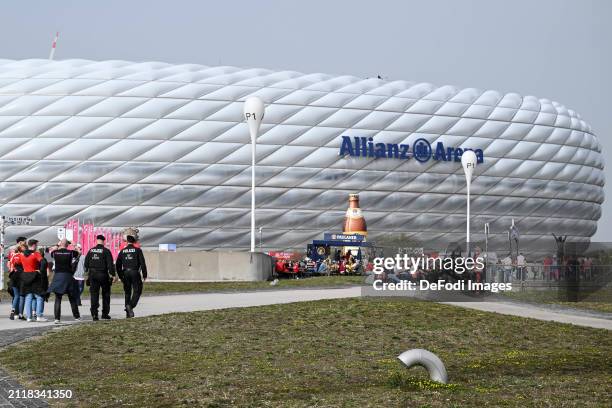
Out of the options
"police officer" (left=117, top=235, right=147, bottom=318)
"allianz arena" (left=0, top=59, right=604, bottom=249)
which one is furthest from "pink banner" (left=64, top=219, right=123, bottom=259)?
"police officer" (left=117, top=235, right=147, bottom=318)

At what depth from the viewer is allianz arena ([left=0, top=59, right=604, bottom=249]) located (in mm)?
62500

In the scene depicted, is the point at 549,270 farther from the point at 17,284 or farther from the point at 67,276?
the point at 17,284

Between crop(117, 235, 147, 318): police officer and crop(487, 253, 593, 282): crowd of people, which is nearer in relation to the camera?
crop(117, 235, 147, 318): police officer

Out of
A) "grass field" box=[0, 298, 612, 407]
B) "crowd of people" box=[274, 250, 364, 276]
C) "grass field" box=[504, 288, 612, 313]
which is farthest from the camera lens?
"crowd of people" box=[274, 250, 364, 276]

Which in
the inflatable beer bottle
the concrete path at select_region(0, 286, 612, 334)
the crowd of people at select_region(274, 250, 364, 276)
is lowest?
the concrete path at select_region(0, 286, 612, 334)

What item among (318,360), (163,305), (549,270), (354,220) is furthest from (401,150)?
(318,360)

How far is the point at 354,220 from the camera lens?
64.8 m

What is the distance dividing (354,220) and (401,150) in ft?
23.8

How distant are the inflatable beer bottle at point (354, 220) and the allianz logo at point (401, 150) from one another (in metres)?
3.60

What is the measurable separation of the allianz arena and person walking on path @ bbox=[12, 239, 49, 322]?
1683 inches

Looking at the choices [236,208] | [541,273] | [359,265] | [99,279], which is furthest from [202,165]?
[99,279]

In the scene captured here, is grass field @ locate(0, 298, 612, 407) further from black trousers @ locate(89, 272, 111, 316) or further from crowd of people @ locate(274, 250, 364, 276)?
crowd of people @ locate(274, 250, 364, 276)

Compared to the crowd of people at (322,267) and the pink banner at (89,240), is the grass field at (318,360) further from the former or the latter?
the crowd of people at (322,267)

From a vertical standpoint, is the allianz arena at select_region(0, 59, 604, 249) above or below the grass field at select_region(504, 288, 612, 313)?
above
